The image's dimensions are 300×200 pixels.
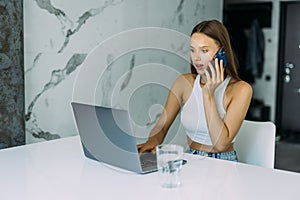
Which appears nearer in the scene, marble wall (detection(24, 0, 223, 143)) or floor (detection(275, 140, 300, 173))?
marble wall (detection(24, 0, 223, 143))

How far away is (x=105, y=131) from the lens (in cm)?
144

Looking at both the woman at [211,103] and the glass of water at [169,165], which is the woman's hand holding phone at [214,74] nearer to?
the woman at [211,103]

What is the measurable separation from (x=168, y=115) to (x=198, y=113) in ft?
0.60

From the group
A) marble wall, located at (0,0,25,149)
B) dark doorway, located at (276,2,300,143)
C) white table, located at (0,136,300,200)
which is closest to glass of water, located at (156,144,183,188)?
white table, located at (0,136,300,200)

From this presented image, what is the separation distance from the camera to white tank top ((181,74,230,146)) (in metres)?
1.89

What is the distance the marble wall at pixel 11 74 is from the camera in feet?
6.89

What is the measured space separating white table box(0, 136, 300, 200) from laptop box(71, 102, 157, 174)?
3 cm

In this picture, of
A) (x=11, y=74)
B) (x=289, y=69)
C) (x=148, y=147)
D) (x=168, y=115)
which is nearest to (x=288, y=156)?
Result: (x=289, y=69)

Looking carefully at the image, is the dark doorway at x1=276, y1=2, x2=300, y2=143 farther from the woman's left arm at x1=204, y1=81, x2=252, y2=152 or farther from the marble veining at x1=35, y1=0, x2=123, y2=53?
the woman's left arm at x1=204, y1=81, x2=252, y2=152

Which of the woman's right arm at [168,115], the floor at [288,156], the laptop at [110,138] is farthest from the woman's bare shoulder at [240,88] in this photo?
the floor at [288,156]

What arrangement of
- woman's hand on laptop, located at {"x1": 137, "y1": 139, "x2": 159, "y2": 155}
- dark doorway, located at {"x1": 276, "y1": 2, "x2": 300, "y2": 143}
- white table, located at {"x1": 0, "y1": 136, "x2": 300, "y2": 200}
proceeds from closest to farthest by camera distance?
white table, located at {"x1": 0, "y1": 136, "x2": 300, "y2": 200} < woman's hand on laptop, located at {"x1": 137, "y1": 139, "x2": 159, "y2": 155} < dark doorway, located at {"x1": 276, "y1": 2, "x2": 300, "y2": 143}

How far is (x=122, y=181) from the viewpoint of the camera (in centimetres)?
130

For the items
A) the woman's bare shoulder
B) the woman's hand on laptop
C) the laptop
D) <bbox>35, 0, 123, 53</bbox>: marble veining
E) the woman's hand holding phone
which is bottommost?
the woman's hand on laptop

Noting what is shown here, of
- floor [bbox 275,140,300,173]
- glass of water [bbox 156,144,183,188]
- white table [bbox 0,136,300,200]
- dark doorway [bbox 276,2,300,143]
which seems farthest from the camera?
dark doorway [bbox 276,2,300,143]
